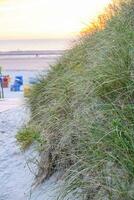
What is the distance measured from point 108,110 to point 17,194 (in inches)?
59.1

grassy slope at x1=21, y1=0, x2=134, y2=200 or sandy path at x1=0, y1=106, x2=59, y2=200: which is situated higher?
grassy slope at x1=21, y1=0, x2=134, y2=200

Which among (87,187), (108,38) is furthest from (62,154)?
(108,38)

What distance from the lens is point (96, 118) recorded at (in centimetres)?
383

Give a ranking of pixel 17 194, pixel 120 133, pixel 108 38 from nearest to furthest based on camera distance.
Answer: pixel 120 133 < pixel 17 194 < pixel 108 38

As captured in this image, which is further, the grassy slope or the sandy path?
the sandy path

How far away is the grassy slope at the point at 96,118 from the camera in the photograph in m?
3.24

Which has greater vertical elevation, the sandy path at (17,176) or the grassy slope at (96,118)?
Answer: the grassy slope at (96,118)

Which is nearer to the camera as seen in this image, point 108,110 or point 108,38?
point 108,110

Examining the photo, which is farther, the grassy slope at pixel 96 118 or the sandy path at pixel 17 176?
the sandy path at pixel 17 176

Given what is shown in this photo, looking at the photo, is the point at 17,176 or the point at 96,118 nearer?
the point at 96,118

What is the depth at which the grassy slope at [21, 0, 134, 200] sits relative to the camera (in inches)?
127

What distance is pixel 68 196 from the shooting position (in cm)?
348

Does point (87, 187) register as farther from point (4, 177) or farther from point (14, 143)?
point (14, 143)

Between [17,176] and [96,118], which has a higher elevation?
[96,118]
